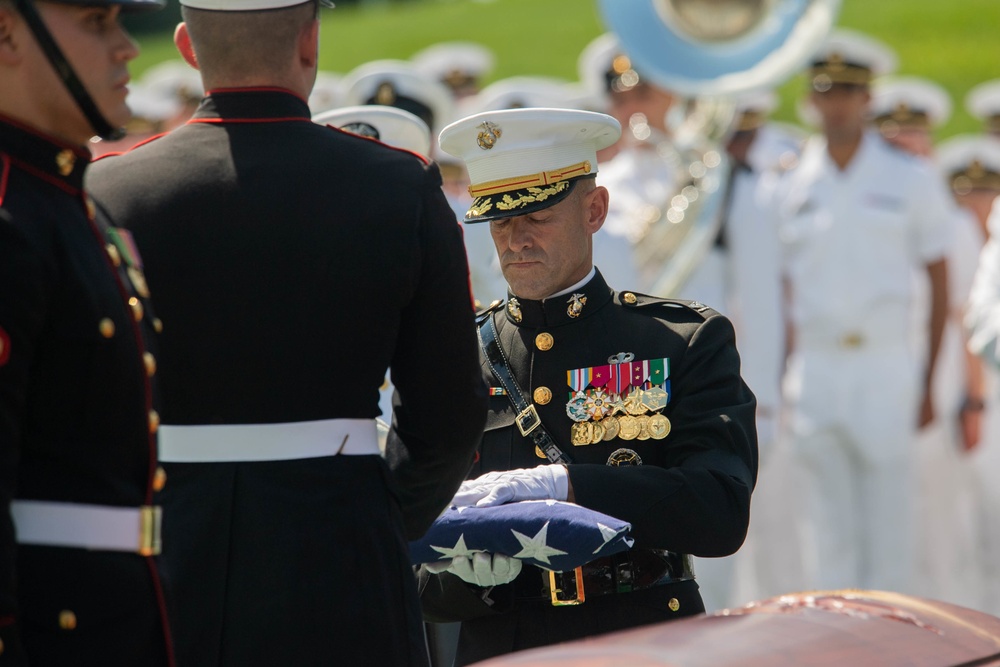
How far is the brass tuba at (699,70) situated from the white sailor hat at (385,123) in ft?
7.48

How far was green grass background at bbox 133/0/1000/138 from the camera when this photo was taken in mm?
24328

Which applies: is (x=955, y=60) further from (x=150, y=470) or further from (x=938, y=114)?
(x=150, y=470)

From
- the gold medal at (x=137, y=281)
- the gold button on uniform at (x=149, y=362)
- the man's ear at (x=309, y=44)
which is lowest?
the gold button on uniform at (x=149, y=362)

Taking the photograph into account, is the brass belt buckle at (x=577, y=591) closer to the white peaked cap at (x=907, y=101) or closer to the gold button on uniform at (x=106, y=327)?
the gold button on uniform at (x=106, y=327)

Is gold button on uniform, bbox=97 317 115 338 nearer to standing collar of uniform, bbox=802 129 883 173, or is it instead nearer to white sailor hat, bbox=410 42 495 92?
standing collar of uniform, bbox=802 129 883 173

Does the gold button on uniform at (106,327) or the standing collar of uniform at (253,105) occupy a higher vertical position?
the standing collar of uniform at (253,105)

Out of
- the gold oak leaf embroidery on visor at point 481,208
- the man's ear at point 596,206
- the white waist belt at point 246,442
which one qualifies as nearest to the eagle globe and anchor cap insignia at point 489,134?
the gold oak leaf embroidery on visor at point 481,208

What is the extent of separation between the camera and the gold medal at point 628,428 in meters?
3.43

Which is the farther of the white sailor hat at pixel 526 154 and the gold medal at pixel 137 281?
the white sailor hat at pixel 526 154

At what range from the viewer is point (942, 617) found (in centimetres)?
254

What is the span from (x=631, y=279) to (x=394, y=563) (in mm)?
3874

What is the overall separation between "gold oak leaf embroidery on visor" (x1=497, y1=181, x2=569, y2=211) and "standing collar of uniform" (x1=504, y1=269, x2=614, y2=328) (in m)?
0.20

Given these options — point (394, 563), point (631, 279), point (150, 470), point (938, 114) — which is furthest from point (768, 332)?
point (150, 470)

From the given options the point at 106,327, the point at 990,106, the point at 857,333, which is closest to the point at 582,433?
the point at 106,327
